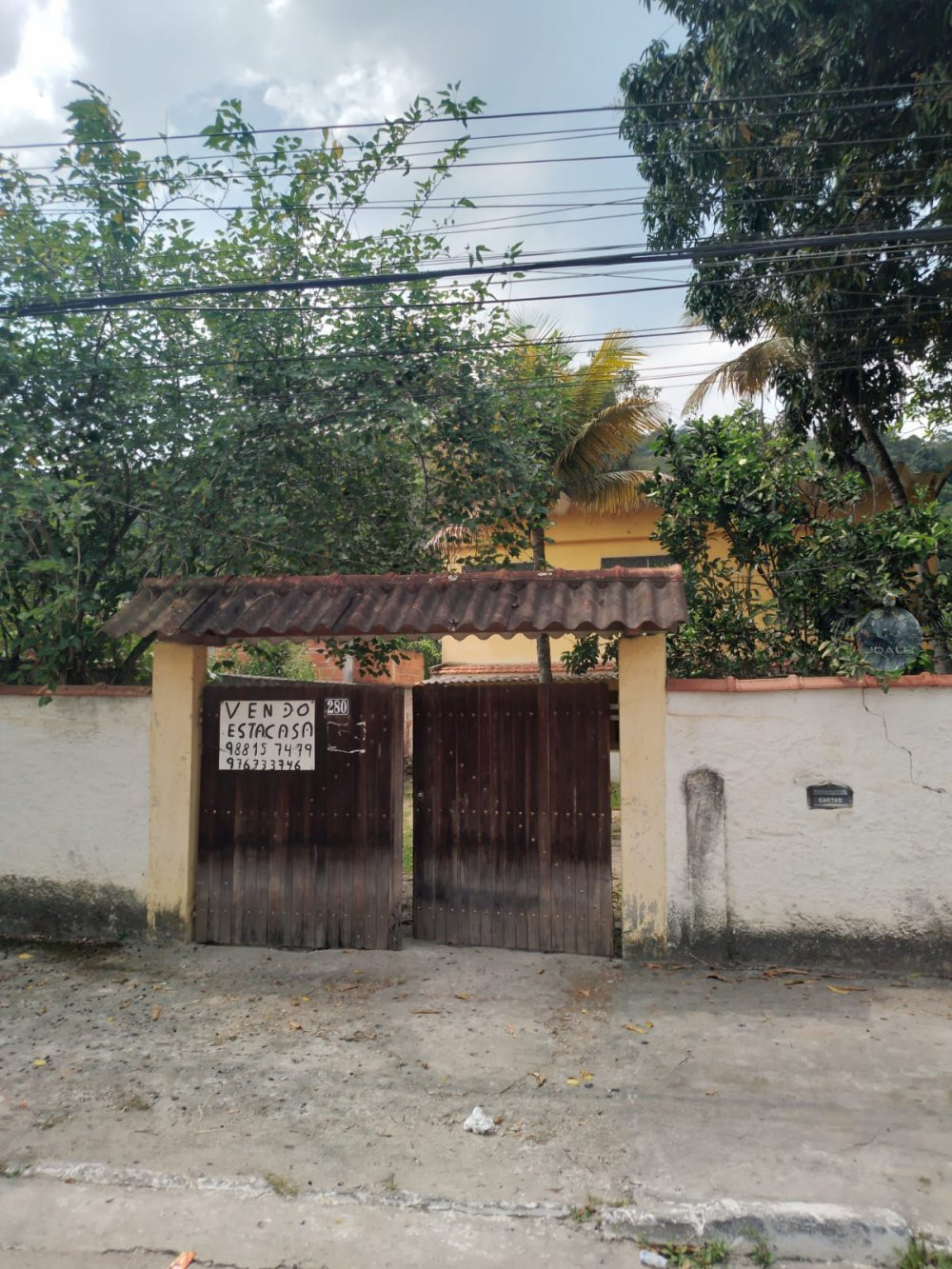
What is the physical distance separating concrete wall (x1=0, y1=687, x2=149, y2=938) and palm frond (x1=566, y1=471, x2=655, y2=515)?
9409mm

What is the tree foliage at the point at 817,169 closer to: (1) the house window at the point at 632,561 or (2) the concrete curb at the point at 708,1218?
(1) the house window at the point at 632,561

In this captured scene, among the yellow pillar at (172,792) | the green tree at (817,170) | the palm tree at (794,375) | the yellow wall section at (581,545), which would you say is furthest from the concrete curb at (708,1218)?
the yellow wall section at (581,545)

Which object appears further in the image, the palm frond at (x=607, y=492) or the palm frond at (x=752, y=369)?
the palm frond at (x=607, y=492)

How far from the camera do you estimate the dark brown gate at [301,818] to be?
19.6 ft

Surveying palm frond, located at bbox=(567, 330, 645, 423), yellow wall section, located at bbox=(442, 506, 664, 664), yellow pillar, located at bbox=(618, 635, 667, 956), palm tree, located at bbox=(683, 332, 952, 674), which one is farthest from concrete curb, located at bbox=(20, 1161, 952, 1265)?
yellow wall section, located at bbox=(442, 506, 664, 664)

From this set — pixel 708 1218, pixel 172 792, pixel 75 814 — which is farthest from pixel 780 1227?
pixel 75 814

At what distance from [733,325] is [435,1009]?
26.8 feet

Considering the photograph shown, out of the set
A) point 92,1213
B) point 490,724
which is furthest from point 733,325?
point 92,1213

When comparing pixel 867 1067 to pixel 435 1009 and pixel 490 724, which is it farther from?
pixel 490 724

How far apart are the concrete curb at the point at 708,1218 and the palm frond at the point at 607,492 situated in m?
11.6

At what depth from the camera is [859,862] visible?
5430 mm

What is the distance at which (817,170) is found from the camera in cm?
855

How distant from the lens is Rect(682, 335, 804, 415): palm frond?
1096 cm

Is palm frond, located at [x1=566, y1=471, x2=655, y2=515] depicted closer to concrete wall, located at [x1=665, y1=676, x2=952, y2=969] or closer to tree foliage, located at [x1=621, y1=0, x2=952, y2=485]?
tree foliage, located at [x1=621, y1=0, x2=952, y2=485]
